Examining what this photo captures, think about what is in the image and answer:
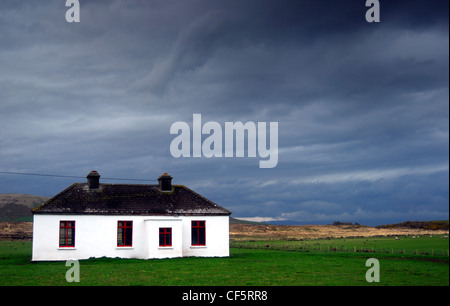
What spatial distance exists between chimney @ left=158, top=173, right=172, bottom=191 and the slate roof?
1.44 ft

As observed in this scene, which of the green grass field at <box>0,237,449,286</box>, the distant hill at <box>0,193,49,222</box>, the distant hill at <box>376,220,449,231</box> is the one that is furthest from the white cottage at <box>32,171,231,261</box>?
the distant hill at <box>0,193,49,222</box>

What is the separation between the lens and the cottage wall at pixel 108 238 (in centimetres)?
3297

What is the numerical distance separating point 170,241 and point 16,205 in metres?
138

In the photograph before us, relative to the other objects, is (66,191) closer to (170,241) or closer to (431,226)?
(170,241)

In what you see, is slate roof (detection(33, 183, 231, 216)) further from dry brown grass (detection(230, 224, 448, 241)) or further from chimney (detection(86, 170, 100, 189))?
dry brown grass (detection(230, 224, 448, 241))

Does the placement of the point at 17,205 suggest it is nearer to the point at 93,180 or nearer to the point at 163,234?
the point at 93,180

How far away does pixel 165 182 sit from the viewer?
1529 inches

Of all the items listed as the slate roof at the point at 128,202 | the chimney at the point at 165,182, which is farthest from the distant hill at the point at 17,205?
the chimney at the point at 165,182

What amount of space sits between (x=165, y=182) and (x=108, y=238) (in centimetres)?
721

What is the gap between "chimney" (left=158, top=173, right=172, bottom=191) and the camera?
127ft

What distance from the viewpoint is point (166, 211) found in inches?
1422
